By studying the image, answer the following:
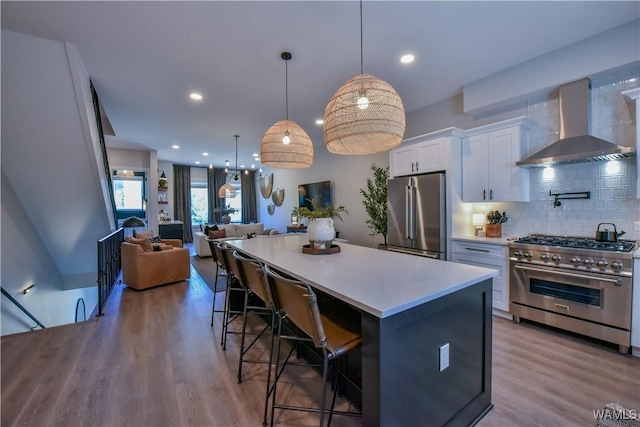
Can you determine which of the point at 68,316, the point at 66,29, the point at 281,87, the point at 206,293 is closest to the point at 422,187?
the point at 281,87

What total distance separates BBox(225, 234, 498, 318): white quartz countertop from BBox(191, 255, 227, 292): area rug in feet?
8.38

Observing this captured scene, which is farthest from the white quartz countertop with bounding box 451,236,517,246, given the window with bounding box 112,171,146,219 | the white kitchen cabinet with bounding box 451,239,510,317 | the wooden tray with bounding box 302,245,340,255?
the window with bounding box 112,171,146,219

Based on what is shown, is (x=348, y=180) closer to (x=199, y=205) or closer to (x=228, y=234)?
(x=228, y=234)

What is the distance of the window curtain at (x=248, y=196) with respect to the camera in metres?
11.3

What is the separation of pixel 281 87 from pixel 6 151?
10.6ft

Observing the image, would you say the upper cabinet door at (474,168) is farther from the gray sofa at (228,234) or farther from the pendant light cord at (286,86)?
the gray sofa at (228,234)

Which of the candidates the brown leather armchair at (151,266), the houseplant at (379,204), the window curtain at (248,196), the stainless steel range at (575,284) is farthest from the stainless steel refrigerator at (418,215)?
the window curtain at (248,196)

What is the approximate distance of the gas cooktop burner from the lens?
245 cm

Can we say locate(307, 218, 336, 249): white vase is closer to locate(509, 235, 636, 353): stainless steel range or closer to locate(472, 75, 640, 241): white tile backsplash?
locate(509, 235, 636, 353): stainless steel range

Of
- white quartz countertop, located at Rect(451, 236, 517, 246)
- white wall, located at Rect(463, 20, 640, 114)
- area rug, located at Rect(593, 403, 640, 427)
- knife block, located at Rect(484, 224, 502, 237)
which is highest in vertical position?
white wall, located at Rect(463, 20, 640, 114)

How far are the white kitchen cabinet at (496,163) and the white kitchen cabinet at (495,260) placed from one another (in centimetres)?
60

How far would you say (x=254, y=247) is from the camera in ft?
9.29

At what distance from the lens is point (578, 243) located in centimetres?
269

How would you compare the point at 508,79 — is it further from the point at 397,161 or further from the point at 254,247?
the point at 254,247
